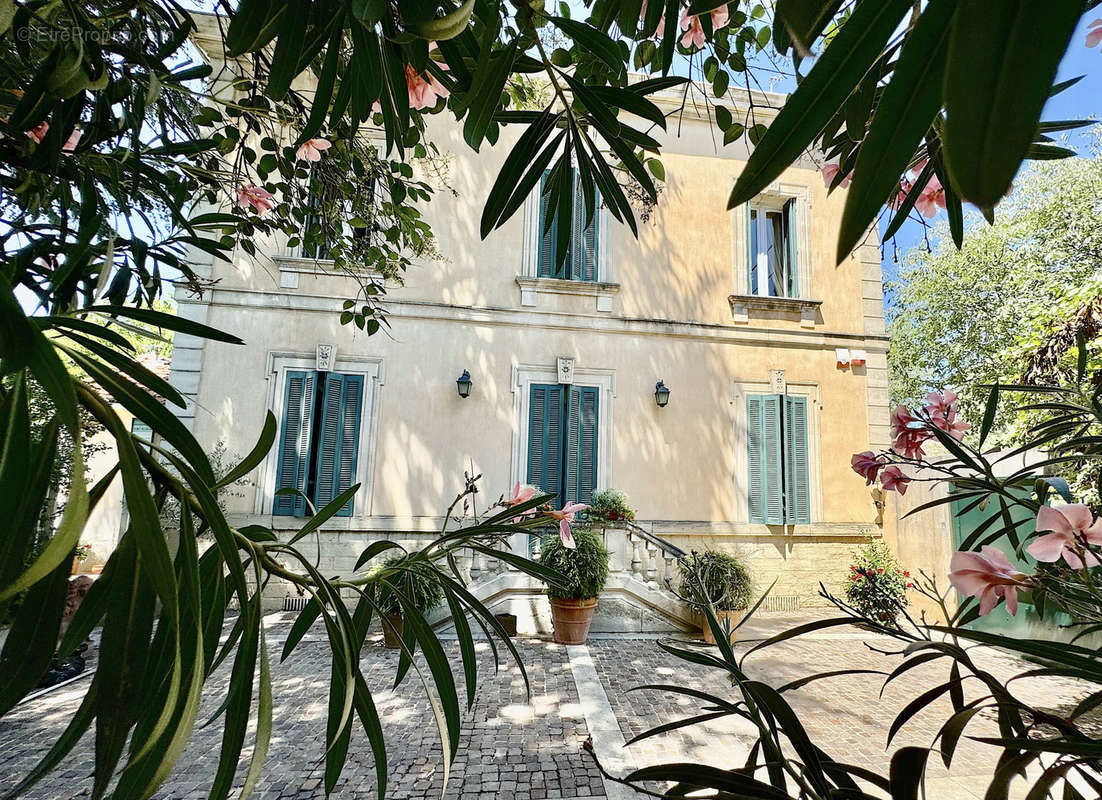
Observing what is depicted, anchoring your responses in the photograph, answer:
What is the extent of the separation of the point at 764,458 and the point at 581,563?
3.11 m

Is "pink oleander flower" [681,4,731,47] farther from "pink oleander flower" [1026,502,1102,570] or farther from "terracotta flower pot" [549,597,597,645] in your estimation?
"terracotta flower pot" [549,597,597,645]

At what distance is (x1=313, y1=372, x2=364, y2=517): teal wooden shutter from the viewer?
6301 millimetres

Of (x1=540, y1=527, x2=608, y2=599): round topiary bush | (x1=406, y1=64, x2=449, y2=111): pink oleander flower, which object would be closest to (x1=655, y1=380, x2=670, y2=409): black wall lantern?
(x1=540, y1=527, x2=608, y2=599): round topiary bush

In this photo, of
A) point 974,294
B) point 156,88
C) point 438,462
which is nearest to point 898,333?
point 974,294

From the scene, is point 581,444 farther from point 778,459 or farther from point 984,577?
point 984,577

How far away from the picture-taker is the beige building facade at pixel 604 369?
253 inches

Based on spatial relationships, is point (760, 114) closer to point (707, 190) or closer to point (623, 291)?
point (707, 190)

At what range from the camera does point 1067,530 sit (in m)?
0.75

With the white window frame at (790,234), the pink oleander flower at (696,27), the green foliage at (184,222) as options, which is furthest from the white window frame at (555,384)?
the pink oleander flower at (696,27)

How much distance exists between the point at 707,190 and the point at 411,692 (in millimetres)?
6921

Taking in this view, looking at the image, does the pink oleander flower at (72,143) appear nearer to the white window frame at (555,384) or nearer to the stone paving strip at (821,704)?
the stone paving strip at (821,704)

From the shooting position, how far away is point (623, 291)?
24.0 ft

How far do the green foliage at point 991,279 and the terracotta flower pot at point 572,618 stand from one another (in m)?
6.19

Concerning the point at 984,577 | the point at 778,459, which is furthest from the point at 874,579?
the point at 984,577
